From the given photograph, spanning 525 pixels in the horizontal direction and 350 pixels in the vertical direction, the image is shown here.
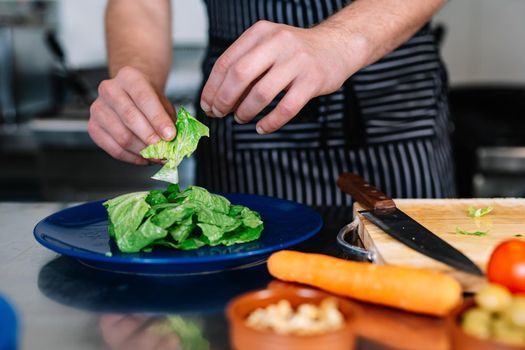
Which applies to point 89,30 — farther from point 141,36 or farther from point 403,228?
point 403,228

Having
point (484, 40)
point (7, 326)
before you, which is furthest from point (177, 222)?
point (484, 40)

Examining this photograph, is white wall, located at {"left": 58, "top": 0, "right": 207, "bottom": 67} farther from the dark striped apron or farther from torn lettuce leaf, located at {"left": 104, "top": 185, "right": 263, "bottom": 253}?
torn lettuce leaf, located at {"left": 104, "top": 185, "right": 263, "bottom": 253}

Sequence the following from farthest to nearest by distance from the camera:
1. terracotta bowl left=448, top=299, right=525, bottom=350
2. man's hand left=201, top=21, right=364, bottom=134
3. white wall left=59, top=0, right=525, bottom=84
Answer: white wall left=59, top=0, right=525, bottom=84 < man's hand left=201, top=21, right=364, bottom=134 < terracotta bowl left=448, top=299, right=525, bottom=350

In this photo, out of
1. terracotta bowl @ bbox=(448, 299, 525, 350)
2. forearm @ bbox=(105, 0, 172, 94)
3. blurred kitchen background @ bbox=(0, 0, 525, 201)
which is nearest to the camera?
terracotta bowl @ bbox=(448, 299, 525, 350)

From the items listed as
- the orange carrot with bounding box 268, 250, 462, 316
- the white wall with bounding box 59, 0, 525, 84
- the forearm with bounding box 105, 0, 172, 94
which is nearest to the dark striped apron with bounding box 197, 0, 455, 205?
the forearm with bounding box 105, 0, 172, 94

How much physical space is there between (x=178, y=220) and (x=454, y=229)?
423 mm

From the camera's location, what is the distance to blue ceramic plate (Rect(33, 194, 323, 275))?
1.02 m

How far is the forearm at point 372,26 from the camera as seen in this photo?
4.10 feet

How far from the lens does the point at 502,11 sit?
3516mm

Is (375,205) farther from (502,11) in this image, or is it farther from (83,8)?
(502,11)

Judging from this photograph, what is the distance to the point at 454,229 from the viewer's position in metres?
1.16

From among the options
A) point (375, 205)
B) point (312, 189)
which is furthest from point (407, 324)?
point (312, 189)

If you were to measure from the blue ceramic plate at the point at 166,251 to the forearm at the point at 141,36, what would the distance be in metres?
0.45

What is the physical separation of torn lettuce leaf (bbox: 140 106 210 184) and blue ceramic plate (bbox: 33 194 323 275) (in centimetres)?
14
